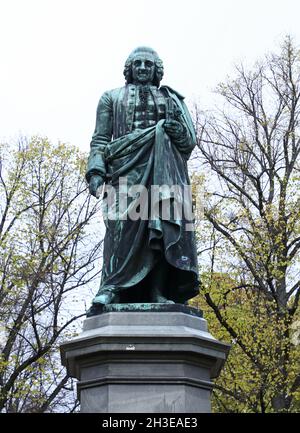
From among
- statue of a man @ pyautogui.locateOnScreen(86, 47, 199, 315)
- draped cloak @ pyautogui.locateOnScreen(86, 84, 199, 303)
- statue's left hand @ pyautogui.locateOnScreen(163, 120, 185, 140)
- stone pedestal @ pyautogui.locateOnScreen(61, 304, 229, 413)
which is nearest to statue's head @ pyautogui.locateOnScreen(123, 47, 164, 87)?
statue of a man @ pyautogui.locateOnScreen(86, 47, 199, 315)

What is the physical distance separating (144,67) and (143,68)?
0.7 inches

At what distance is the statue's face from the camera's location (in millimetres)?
9672

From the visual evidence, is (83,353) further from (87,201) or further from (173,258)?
(87,201)

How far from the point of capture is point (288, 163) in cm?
2309

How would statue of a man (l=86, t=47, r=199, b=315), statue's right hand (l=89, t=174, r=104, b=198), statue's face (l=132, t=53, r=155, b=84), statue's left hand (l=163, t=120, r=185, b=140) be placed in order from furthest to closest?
statue's face (l=132, t=53, r=155, b=84), statue's left hand (l=163, t=120, r=185, b=140), statue's right hand (l=89, t=174, r=104, b=198), statue of a man (l=86, t=47, r=199, b=315)

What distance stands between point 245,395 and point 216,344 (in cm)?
1112

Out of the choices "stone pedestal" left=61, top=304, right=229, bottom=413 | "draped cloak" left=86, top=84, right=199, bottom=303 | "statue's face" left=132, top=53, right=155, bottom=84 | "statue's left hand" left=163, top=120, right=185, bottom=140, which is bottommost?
"stone pedestal" left=61, top=304, right=229, bottom=413

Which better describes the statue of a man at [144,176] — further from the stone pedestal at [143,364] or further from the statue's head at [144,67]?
the stone pedestal at [143,364]

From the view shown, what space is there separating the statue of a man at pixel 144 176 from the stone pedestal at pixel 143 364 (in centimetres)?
51

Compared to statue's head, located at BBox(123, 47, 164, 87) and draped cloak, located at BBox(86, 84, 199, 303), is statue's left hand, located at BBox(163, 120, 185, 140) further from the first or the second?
statue's head, located at BBox(123, 47, 164, 87)

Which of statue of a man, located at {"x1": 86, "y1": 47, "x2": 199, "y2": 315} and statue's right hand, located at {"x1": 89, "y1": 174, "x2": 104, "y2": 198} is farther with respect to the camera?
statue's right hand, located at {"x1": 89, "y1": 174, "x2": 104, "y2": 198}

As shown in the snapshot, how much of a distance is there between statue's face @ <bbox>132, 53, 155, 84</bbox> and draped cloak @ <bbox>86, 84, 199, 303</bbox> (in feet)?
1.03

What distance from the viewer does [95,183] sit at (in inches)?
359

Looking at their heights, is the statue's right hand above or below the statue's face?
below
